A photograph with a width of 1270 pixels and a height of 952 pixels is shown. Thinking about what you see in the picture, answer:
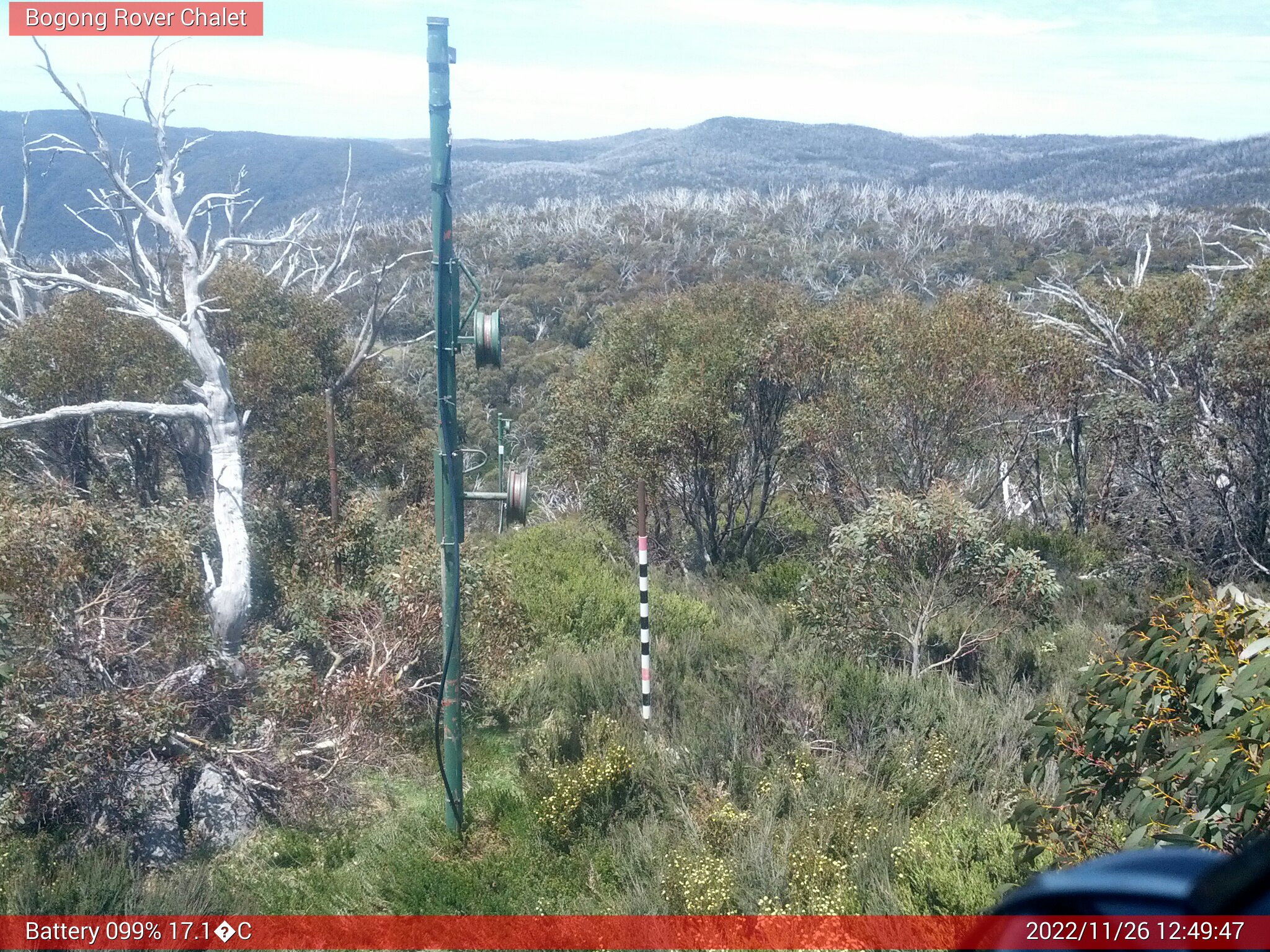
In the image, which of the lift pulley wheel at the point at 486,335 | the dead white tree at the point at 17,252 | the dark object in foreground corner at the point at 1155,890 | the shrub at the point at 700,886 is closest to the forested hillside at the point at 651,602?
the shrub at the point at 700,886

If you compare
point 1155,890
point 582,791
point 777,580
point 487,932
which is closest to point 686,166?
point 777,580

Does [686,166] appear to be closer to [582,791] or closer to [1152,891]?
[582,791]

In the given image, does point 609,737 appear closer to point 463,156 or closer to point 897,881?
point 897,881

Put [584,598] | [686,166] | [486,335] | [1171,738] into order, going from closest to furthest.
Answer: [1171,738], [486,335], [584,598], [686,166]

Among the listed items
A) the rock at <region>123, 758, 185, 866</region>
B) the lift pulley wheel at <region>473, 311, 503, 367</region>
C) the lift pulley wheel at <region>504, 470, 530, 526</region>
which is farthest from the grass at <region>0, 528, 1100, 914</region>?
the lift pulley wheel at <region>473, 311, 503, 367</region>

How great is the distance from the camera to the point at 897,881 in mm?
4344

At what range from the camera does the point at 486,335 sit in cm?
532

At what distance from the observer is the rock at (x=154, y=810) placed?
5.88m

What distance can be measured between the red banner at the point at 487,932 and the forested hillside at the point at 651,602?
112 mm

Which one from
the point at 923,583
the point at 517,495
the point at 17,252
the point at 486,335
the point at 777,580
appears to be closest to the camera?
the point at 486,335

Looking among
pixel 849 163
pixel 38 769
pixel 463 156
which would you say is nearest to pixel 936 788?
pixel 38 769

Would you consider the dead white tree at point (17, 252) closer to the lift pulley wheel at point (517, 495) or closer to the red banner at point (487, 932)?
the lift pulley wheel at point (517, 495)

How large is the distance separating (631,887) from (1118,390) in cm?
914

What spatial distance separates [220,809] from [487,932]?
2.61 meters
